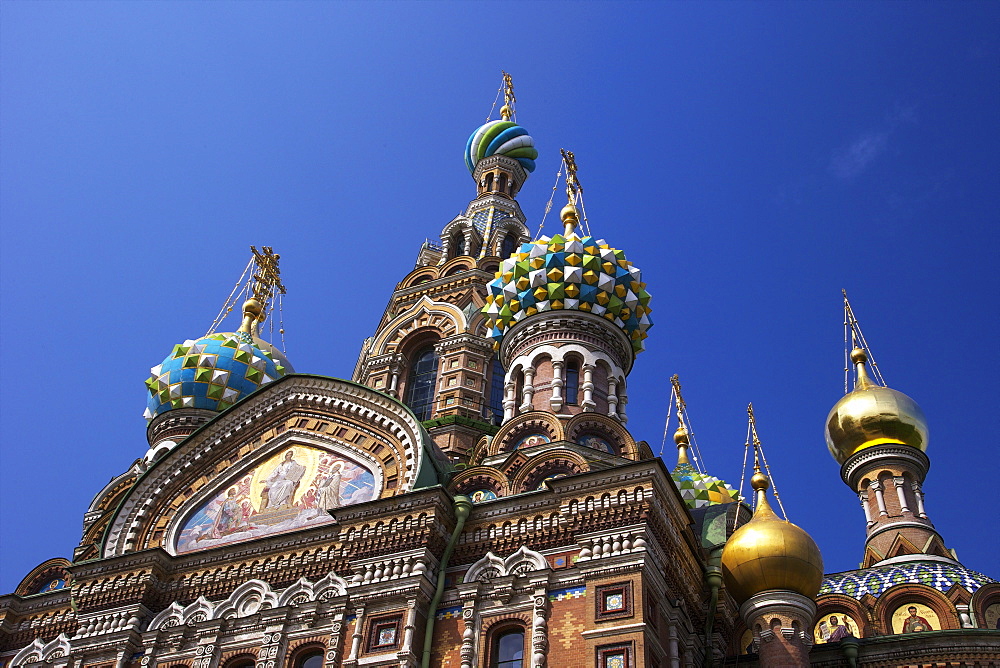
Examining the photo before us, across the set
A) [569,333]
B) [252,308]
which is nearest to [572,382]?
[569,333]

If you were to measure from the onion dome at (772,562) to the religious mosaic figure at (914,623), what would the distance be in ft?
12.9

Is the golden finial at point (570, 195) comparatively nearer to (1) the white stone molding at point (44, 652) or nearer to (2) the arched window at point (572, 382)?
(2) the arched window at point (572, 382)

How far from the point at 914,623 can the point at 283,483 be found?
8.22 metres

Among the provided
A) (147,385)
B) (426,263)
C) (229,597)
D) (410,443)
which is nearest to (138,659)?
(229,597)

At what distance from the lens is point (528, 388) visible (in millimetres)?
15562

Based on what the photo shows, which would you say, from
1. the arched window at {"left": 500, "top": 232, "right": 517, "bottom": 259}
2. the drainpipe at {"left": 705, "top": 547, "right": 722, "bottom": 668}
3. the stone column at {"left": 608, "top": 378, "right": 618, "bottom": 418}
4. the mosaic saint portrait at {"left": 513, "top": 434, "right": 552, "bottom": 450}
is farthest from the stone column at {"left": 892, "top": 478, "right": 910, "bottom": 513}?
the arched window at {"left": 500, "top": 232, "right": 517, "bottom": 259}

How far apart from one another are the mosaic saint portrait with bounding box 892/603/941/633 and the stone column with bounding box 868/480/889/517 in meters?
2.43

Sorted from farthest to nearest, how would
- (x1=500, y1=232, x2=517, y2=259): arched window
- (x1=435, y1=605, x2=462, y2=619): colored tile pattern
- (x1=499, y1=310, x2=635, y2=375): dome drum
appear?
(x1=500, y1=232, x2=517, y2=259): arched window < (x1=499, y1=310, x2=635, y2=375): dome drum < (x1=435, y1=605, x2=462, y2=619): colored tile pattern

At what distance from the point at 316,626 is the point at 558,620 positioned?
2.53 m

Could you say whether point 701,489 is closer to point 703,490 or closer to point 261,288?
point 703,490

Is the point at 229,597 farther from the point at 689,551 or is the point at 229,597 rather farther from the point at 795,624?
the point at 795,624

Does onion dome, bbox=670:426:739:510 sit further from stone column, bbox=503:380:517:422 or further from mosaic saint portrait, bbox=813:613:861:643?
stone column, bbox=503:380:517:422

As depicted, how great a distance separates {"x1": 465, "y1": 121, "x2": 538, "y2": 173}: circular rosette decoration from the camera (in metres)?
24.1

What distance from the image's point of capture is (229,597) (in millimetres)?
12094
